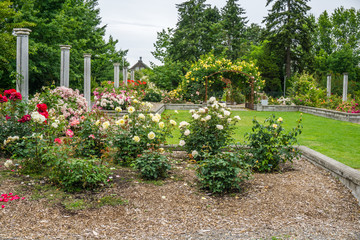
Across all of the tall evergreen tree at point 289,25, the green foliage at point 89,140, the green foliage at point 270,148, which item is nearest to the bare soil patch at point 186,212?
the green foliage at point 270,148

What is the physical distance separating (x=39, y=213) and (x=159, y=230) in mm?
1182

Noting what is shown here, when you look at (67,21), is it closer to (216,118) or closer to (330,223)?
(216,118)

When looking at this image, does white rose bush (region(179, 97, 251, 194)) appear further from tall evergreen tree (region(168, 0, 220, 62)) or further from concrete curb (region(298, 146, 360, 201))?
tall evergreen tree (region(168, 0, 220, 62))

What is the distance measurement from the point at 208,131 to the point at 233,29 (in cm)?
3399

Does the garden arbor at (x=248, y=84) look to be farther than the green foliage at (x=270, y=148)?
Yes

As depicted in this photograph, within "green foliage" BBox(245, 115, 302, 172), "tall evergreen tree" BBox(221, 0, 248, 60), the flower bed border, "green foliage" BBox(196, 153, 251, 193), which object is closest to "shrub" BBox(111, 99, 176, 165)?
"green foliage" BBox(196, 153, 251, 193)

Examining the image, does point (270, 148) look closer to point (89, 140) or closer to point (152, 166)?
point (152, 166)

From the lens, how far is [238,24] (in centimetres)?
3675

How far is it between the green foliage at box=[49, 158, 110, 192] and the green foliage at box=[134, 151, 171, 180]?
459 millimetres

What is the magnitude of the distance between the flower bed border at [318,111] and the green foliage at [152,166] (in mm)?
10108

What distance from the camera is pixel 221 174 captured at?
3857 millimetres

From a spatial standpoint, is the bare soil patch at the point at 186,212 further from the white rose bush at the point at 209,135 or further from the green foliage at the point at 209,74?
the green foliage at the point at 209,74

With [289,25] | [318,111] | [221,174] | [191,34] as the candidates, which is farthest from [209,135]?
[289,25]

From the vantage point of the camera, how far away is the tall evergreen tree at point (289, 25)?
30828mm
